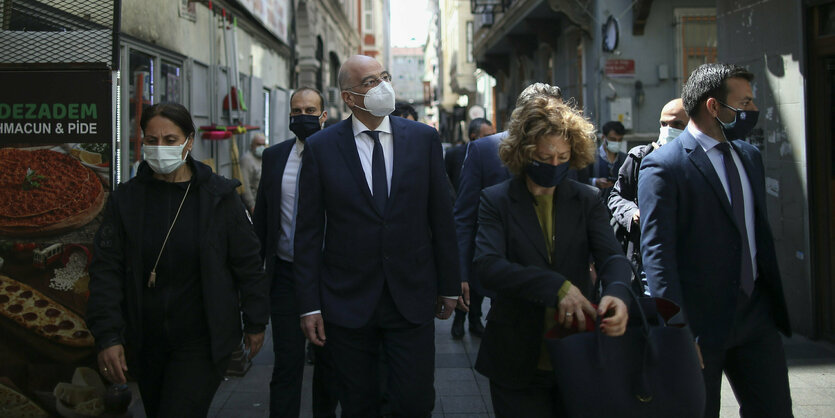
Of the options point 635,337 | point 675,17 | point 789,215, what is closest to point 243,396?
point 635,337

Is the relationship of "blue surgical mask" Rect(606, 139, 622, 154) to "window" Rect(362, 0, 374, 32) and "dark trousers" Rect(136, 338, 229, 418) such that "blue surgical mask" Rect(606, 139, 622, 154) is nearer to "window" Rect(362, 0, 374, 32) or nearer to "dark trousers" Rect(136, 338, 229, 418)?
"dark trousers" Rect(136, 338, 229, 418)

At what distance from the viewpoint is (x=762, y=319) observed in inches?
134

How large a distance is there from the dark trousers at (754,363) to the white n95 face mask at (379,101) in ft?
5.71

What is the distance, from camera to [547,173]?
122 inches

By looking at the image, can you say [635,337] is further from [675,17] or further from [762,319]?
[675,17]

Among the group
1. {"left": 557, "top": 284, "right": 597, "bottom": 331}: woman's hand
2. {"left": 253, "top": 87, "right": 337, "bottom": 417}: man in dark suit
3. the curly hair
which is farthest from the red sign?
{"left": 557, "top": 284, "right": 597, "bottom": 331}: woman's hand

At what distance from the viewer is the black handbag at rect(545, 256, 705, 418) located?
8.43ft

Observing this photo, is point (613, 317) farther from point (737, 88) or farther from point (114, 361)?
point (114, 361)

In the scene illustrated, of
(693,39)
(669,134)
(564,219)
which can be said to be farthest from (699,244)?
(693,39)

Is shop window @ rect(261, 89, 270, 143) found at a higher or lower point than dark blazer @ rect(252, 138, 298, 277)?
higher

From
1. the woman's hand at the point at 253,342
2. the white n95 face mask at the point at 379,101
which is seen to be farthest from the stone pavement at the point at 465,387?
the white n95 face mask at the point at 379,101

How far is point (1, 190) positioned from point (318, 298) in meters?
2.12

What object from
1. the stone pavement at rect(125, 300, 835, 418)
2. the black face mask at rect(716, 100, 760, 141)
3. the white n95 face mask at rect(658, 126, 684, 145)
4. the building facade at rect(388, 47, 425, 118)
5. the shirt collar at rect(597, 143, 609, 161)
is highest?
the building facade at rect(388, 47, 425, 118)

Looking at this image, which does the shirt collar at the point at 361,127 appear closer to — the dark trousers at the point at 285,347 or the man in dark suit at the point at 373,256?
the man in dark suit at the point at 373,256
